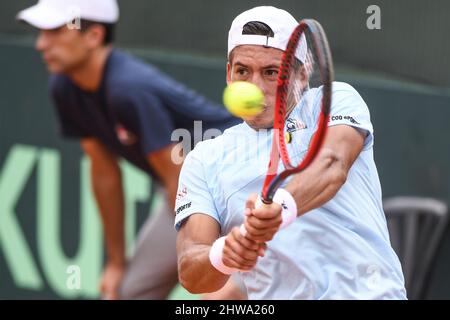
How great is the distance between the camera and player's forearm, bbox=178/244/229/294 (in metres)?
2.95

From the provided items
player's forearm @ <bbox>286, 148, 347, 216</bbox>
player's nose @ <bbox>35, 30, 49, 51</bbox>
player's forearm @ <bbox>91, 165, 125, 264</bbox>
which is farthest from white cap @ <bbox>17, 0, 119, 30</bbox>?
player's forearm @ <bbox>286, 148, 347, 216</bbox>

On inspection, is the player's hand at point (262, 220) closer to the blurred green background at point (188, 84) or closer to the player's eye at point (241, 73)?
the player's eye at point (241, 73)

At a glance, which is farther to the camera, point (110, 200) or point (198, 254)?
point (110, 200)

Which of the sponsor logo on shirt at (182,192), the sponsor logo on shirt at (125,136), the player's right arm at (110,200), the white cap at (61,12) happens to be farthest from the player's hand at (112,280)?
the sponsor logo on shirt at (182,192)

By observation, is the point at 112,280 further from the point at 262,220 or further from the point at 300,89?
the point at 262,220

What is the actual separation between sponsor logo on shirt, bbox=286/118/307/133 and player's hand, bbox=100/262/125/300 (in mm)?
3020

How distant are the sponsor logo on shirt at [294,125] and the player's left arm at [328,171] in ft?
0.31

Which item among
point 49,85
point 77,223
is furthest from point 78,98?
point 77,223

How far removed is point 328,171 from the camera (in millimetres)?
2930

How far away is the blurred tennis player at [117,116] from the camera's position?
5.51 m

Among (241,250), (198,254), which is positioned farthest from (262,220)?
(198,254)

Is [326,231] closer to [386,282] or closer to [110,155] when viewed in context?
[386,282]

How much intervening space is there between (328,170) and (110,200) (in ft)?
10.4

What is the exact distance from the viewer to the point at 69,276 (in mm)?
6254
